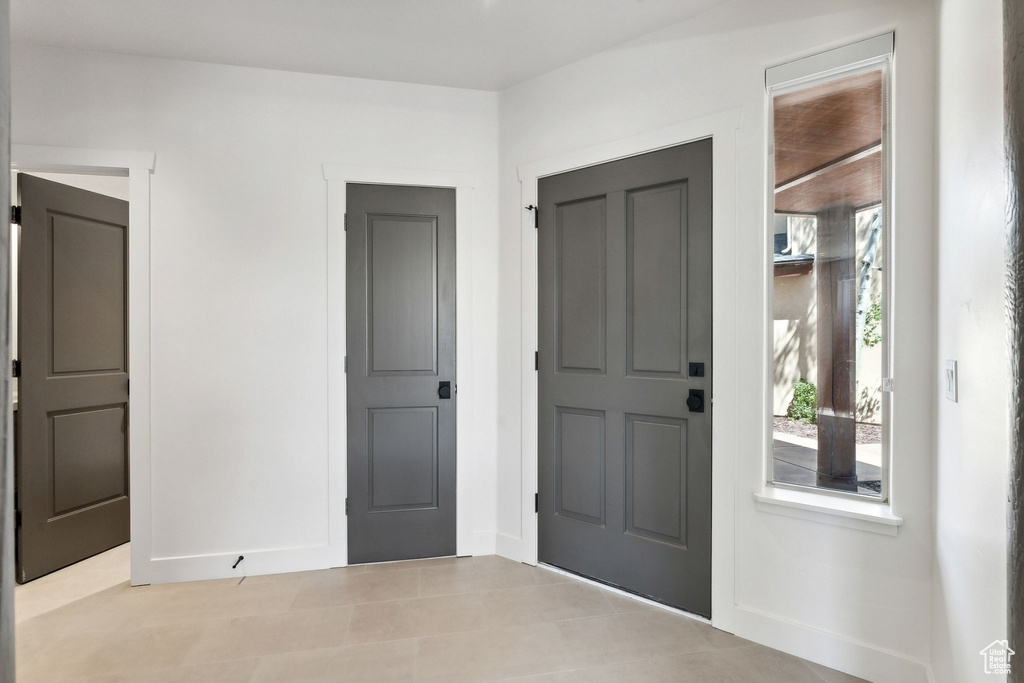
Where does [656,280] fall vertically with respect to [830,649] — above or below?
above

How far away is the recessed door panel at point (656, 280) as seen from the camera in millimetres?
2402

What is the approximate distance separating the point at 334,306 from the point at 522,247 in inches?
44.4

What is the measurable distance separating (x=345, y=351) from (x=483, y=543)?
140cm

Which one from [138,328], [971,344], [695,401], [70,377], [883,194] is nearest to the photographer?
[971,344]

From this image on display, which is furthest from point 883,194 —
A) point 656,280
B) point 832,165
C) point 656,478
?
point 656,478

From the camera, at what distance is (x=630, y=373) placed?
2.57 m

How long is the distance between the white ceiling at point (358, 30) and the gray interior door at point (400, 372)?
27.4 inches

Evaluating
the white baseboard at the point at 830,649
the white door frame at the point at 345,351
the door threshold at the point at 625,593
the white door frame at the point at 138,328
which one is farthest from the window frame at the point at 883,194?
the white door frame at the point at 138,328

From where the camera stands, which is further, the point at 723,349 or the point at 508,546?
the point at 508,546

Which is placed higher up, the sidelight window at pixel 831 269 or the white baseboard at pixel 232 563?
the sidelight window at pixel 831 269

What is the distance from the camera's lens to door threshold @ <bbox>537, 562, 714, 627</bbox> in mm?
2320

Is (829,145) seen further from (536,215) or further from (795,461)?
(536,215)

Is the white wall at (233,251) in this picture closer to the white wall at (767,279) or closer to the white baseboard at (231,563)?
the white baseboard at (231,563)

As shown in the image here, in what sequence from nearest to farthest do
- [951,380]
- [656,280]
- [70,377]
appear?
[951,380], [656,280], [70,377]
